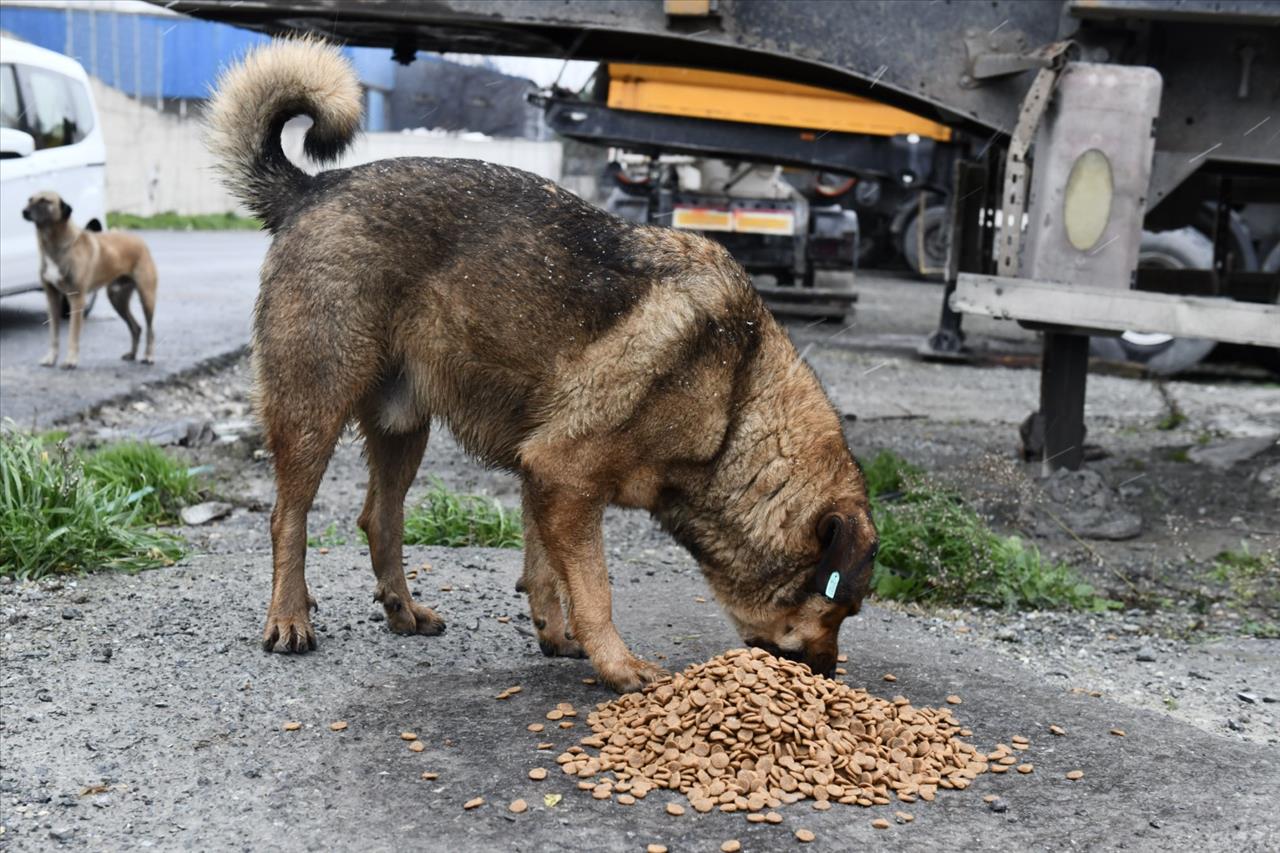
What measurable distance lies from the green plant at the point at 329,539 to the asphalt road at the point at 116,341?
274cm

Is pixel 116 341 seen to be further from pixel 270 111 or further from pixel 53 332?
pixel 270 111

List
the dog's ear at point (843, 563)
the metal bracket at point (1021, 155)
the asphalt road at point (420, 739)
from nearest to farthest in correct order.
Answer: the asphalt road at point (420, 739) < the dog's ear at point (843, 563) < the metal bracket at point (1021, 155)

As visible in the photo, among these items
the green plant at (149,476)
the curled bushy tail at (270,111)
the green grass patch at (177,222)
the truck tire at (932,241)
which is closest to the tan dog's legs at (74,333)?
the green plant at (149,476)

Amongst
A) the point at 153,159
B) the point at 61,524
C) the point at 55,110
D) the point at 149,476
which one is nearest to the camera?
the point at 61,524

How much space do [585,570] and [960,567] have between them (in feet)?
8.06

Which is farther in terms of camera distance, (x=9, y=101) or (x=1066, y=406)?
(x=9, y=101)

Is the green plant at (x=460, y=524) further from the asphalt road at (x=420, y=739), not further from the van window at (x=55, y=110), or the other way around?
the van window at (x=55, y=110)

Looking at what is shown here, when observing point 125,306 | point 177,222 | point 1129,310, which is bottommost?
point 125,306

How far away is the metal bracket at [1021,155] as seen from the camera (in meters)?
6.77

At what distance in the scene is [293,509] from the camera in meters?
4.85

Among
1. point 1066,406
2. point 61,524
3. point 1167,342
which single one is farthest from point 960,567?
point 1167,342

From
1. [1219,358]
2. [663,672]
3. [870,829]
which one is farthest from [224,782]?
[1219,358]

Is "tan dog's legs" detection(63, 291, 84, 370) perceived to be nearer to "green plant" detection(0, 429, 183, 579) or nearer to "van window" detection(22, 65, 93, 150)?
"van window" detection(22, 65, 93, 150)

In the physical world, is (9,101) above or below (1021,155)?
above
